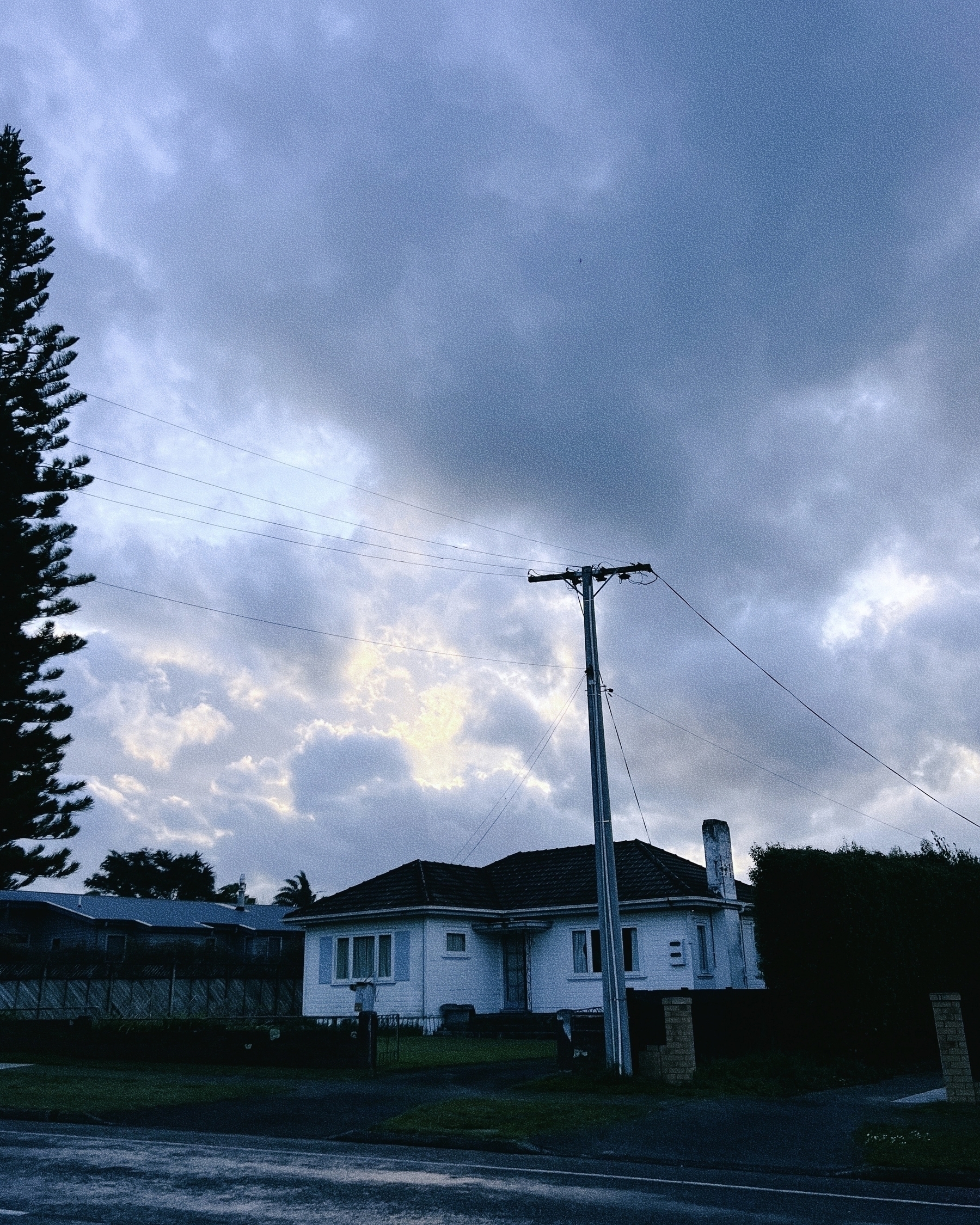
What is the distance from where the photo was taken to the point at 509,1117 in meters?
14.1

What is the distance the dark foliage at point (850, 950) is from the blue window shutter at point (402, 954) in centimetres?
1438

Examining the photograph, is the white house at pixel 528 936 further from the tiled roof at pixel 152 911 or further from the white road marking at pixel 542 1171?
the tiled roof at pixel 152 911

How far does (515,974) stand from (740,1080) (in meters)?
17.1

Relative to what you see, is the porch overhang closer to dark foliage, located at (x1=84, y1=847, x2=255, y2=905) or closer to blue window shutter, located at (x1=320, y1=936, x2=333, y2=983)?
blue window shutter, located at (x1=320, y1=936, x2=333, y2=983)

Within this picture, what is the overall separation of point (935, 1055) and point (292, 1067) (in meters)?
13.4

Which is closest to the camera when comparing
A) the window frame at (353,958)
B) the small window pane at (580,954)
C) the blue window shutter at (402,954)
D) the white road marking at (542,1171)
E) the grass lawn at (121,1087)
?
the white road marking at (542,1171)

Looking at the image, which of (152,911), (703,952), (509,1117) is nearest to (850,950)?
(509,1117)

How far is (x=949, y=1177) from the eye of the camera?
10344mm

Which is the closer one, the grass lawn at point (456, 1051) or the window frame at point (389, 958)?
the grass lawn at point (456, 1051)

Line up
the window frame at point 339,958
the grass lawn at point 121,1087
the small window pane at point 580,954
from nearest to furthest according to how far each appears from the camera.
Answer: the grass lawn at point 121,1087, the small window pane at point 580,954, the window frame at point 339,958

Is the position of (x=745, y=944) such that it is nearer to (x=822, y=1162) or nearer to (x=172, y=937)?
(x=822, y=1162)

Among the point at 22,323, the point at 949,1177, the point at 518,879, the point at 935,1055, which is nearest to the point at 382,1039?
the point at 518,879

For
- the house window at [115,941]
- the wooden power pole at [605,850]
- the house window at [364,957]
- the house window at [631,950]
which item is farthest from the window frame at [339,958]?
the house window at [115,941]

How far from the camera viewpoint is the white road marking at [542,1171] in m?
9.38
